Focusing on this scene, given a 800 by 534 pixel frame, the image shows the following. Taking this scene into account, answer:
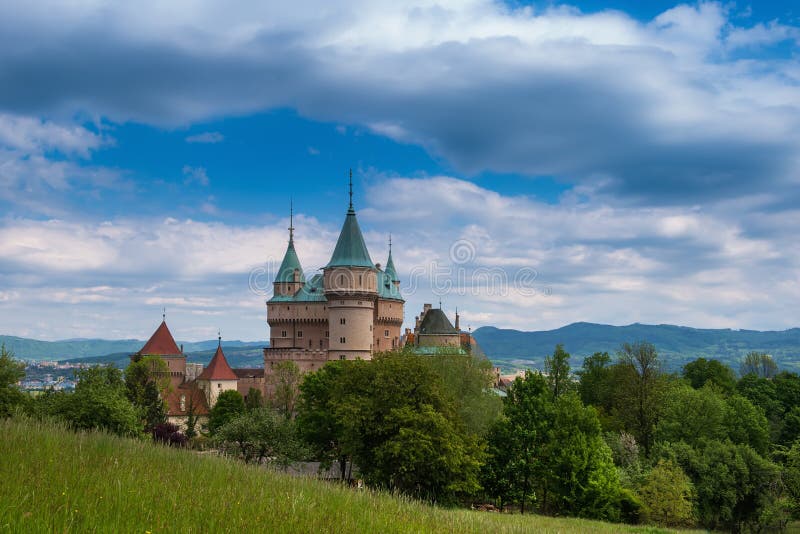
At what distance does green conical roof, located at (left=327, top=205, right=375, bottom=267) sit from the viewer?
3376 inches

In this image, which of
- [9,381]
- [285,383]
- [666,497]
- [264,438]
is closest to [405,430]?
[264,438]

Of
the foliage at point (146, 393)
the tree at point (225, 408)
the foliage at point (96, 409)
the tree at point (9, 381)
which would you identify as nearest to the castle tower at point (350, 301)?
the tree at point (225, 408)

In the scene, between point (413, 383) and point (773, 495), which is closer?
point (413, 383)

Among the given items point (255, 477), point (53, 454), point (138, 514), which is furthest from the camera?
point (255, 477)

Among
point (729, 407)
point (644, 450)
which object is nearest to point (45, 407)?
point (644, 450)

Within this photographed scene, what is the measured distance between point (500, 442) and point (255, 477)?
88.3 feet

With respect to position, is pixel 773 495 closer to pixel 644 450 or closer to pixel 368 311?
pixel 644 450

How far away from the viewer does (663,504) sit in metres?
40.7

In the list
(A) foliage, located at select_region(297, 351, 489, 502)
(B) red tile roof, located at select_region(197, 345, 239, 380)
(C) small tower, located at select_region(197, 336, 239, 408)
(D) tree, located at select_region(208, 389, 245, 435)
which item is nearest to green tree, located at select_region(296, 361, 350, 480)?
(A) foliage, located at select_region(297, 351, 489, 502)

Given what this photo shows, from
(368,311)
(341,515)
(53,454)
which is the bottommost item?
(341,515)

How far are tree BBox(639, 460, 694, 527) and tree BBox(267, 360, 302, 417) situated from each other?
4365 cm

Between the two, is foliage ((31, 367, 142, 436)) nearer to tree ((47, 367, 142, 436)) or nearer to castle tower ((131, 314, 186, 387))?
tree ((47, 367, 142, 436))

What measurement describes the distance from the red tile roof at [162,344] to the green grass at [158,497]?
252 ft

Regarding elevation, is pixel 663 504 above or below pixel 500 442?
below
